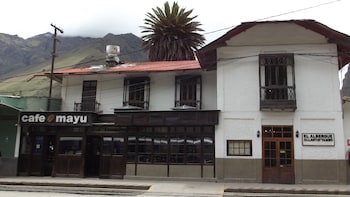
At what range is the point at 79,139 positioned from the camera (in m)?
18.8

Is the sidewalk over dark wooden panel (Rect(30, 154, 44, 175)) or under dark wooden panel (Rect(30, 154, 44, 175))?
under

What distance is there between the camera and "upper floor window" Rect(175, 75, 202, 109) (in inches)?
750

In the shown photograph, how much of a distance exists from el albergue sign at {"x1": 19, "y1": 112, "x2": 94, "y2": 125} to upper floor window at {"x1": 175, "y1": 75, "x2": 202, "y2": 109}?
187 inches

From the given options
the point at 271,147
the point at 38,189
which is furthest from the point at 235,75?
the point at 38,189

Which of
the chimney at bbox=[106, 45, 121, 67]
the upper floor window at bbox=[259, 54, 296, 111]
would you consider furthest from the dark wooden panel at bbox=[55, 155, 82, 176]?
the upper floor window at bbox=[259, 54, 296, 111]

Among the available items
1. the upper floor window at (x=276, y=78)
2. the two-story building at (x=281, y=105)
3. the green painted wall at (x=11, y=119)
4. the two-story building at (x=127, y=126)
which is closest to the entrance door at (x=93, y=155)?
the two-story building at (x=127, y=126)

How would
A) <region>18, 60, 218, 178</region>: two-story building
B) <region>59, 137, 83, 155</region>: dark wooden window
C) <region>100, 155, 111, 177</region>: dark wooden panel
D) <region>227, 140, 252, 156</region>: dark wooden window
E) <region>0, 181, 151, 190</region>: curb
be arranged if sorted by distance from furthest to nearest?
<region>59, 137, 83, 155</region>: dark wooden window → <region>100, 155, 111, 177</region>: dark wooden panel → <region>18, 60, 218, 178</region>: two-story building → <region>227, 140, 252, 156</region>: dark wooden window → <region>0, 181, 151, 190</region>: curb

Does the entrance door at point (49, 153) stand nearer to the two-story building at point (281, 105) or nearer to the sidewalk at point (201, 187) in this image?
the sidewalk at point (201, 187)

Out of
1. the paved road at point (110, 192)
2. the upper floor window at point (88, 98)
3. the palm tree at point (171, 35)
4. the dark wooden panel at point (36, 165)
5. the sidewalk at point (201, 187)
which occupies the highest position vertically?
the palm tree at point (171, 35)

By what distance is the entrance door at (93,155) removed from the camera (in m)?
19.0

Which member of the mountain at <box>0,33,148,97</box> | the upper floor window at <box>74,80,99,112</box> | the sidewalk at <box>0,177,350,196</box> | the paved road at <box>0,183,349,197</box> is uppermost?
the mountain at <box>0,33,148,97</box>

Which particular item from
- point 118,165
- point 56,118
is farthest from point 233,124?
point 56,118

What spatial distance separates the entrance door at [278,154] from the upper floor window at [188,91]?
4114mm

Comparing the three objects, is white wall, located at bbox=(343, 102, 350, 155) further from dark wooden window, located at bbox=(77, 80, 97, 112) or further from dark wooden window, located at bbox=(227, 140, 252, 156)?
dark wooden window, located at bbox=(77, 80, 97, 112)
